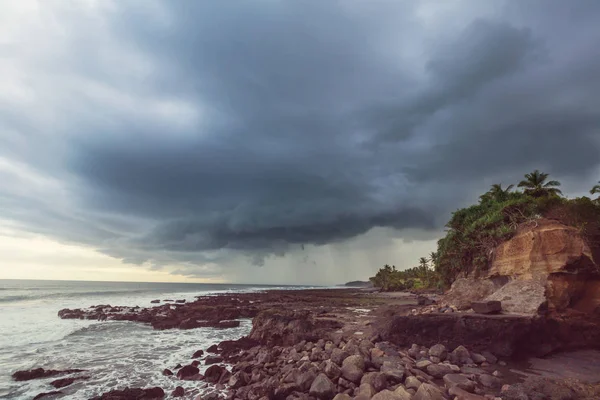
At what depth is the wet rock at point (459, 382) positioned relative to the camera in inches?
400

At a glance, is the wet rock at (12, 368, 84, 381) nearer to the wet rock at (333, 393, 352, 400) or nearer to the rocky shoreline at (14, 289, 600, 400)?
the rocky shoreline at (14, 289, 600, 400)

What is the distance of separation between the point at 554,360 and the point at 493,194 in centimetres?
2305

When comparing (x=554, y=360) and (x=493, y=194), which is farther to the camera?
(x=493, y=194)

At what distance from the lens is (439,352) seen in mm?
13969

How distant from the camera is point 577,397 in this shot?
382 inches

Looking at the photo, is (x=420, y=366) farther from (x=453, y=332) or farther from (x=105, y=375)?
(x=105, y=375)

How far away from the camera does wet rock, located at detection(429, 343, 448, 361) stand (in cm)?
1384

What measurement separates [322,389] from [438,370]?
5039 mm

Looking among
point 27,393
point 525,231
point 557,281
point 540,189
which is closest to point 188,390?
point 27,393

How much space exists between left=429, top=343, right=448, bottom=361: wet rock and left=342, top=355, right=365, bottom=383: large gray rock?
159 inches

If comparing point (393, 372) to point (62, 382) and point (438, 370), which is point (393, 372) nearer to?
point (438, 370)

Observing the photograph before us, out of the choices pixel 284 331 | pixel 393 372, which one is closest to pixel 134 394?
pixel 284 331

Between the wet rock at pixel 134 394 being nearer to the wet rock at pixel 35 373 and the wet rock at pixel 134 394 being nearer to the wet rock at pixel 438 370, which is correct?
the wet rock at pixel 35 373

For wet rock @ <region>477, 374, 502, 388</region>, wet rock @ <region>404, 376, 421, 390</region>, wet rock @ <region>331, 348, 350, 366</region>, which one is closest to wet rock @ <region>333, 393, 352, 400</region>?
wet rock @ <region>404, 376, 421, 390</region>
